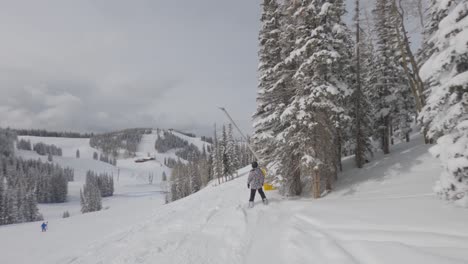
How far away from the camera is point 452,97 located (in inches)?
276

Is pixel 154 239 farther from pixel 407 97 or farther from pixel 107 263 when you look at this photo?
pixel 407 97

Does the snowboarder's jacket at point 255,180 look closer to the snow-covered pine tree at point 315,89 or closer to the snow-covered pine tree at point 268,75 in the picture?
the snow-covered pine tree at point 315,89

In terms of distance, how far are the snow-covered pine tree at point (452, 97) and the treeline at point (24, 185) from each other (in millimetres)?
83225

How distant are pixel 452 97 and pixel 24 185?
374ft

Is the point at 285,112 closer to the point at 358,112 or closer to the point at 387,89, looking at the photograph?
the point at 358,112

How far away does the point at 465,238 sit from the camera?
4.72m

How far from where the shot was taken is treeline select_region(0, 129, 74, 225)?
60438mm

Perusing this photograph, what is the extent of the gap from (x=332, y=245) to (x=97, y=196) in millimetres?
102326

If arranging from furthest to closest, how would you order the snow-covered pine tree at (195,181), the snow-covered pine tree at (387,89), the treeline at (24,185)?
the snow-covered pine tree at (195,181), the treeline at (24,185), the snow-covered pine tree at (387,89)

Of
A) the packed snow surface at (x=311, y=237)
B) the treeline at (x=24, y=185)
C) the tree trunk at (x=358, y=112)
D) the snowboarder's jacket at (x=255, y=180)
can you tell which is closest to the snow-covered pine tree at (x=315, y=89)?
the snowboarder's jacket at (x=255, y=180)

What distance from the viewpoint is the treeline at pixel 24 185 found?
60438 millimetres

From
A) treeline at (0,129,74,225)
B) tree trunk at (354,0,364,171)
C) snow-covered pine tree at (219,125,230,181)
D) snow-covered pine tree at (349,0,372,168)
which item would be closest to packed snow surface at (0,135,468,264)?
tree trunk at (354,0,364,171)

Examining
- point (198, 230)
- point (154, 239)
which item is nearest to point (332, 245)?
point (198, 230)

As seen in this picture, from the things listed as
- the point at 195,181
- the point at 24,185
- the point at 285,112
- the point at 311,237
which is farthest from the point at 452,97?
the point at 24,185
